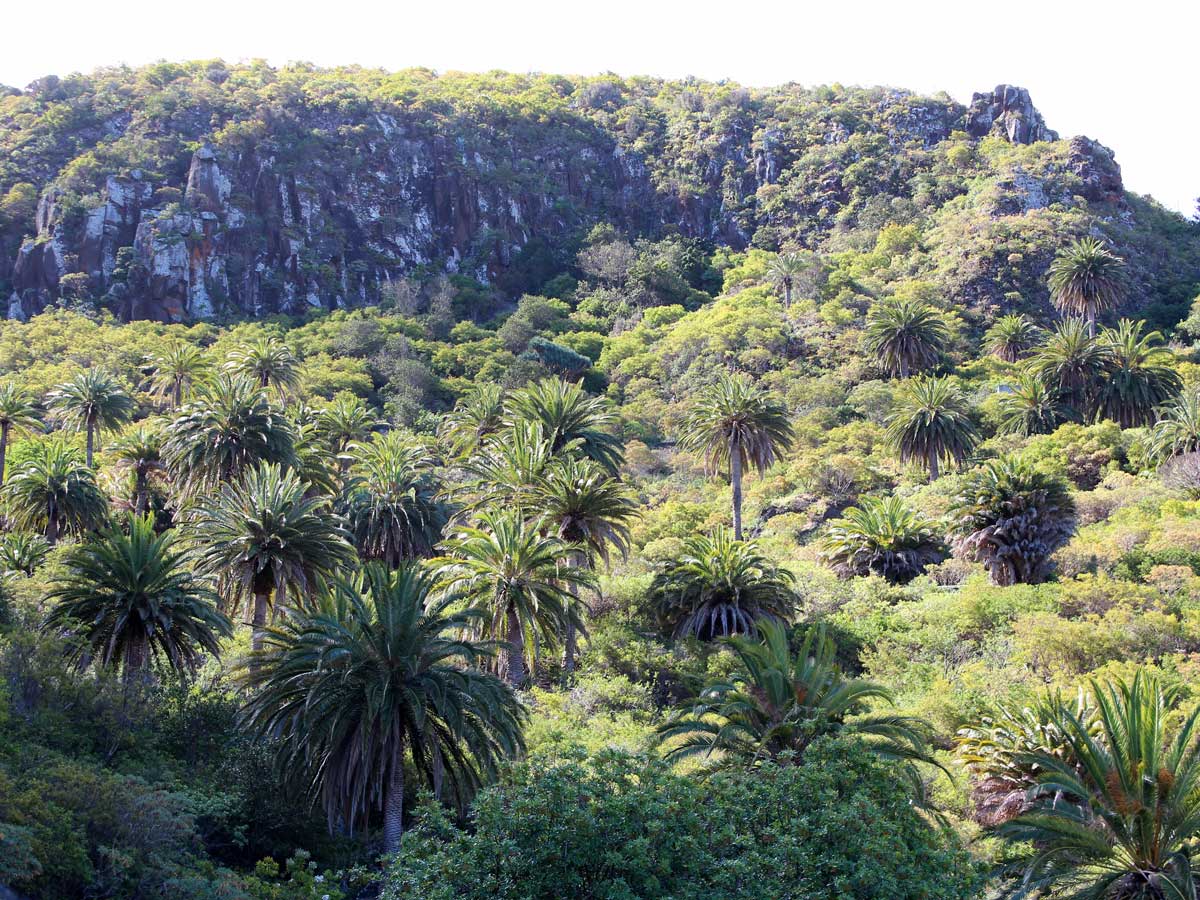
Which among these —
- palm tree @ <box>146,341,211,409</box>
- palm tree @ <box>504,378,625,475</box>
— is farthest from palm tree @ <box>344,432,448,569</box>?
palm tree @ <box>146,341,211,409</box>

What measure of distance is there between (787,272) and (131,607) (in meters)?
→ 79.2

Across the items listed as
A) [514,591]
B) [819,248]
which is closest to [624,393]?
[819,248]

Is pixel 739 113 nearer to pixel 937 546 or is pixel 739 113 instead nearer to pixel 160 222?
pixel 160 222

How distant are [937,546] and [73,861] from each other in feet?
121

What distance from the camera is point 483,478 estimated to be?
4091 cm

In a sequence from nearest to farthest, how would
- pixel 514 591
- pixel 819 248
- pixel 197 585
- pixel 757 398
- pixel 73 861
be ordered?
pixel 73 861
pixel 197 585
pixel 514 591
pixel 757 398
pixel 819 248

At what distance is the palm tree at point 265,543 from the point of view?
31984mm

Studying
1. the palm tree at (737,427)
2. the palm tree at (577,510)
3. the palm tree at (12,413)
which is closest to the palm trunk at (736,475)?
the palm tree at (737,427)

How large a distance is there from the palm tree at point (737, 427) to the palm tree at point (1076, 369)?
75.7 feet

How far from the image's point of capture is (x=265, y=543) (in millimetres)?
32125

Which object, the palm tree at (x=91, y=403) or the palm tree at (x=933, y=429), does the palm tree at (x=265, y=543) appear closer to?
the palm tree at (x=91, y=403)

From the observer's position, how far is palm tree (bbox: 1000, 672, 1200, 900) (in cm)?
1905

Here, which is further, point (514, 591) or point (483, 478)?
point (483, 478)

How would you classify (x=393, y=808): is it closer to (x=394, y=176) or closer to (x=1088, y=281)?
(x=1088, y=281)
